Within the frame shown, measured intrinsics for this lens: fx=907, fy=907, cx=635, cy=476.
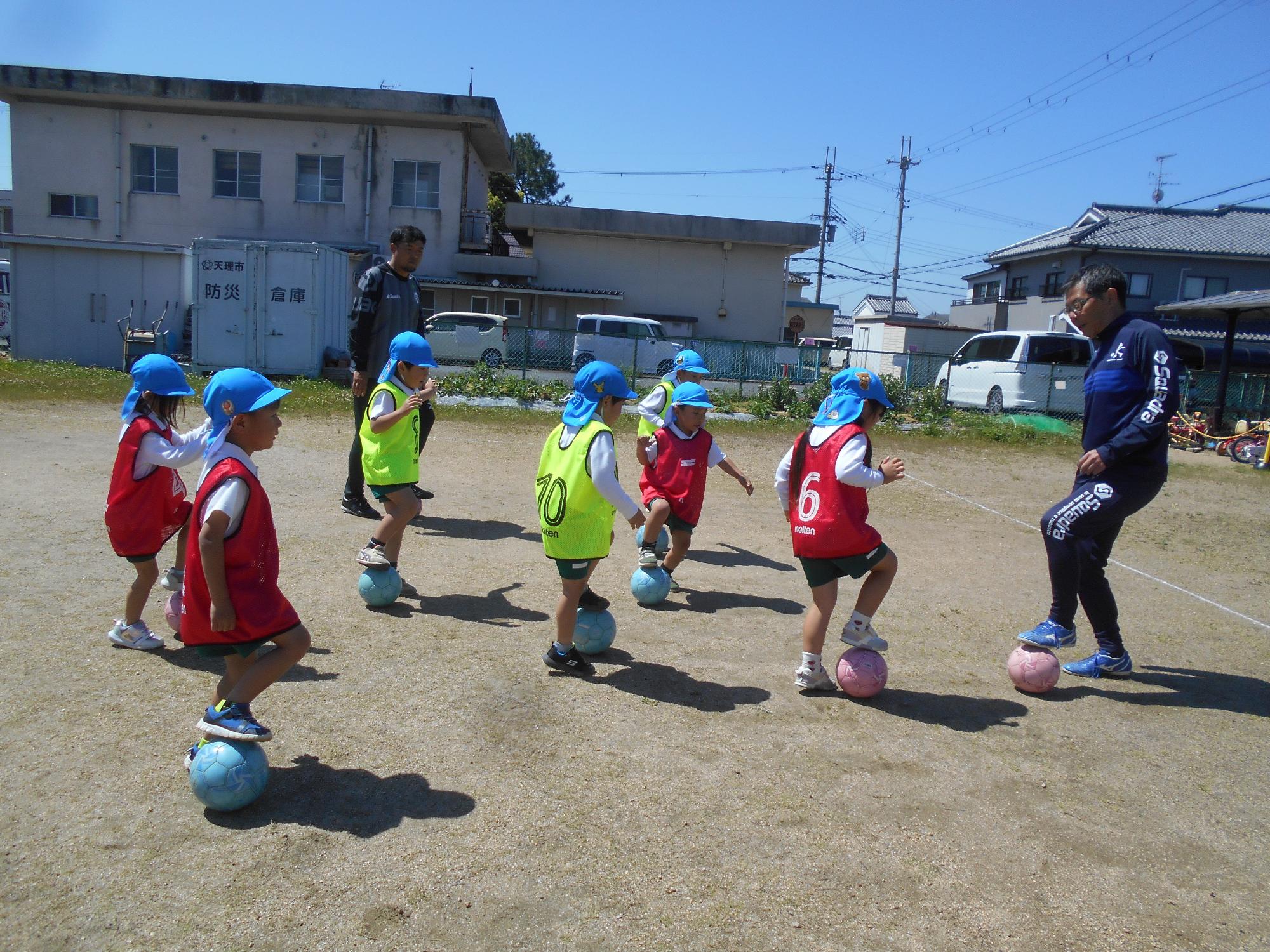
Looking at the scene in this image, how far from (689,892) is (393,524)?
3.28 meters

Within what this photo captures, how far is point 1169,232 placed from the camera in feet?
125

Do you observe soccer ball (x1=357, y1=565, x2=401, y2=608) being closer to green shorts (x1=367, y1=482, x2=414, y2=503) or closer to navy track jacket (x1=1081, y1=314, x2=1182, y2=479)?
green shorts (x1=367, y1=482, x2=414, y2=503)

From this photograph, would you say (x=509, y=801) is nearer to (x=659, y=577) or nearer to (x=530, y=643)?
(x=530, y=643)

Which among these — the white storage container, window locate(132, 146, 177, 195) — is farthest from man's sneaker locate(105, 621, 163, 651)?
window locate(132, 146, 177, 195)

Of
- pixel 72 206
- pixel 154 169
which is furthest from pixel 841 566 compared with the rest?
pixel 72 206

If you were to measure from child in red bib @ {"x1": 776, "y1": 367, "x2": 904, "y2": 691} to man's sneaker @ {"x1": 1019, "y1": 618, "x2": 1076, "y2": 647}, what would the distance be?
98 cm

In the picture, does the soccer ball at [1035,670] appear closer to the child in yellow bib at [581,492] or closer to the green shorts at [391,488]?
the child in yellow bib at [581,492]

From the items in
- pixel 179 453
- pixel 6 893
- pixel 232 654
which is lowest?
pixel 6 893

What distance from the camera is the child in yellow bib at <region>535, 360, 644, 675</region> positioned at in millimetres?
4414

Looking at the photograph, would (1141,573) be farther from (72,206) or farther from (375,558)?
(72,206)

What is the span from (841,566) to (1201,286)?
40666 millimetres

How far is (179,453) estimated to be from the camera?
439 centimetres

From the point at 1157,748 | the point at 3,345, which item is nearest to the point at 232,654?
the point at 1157,748

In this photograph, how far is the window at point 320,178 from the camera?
29.3 m
